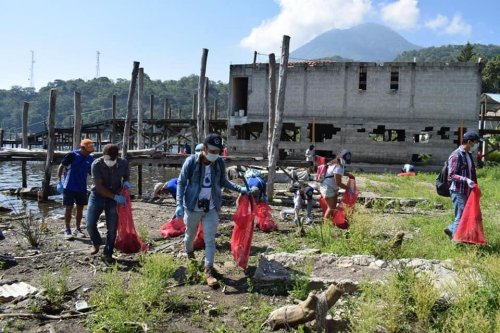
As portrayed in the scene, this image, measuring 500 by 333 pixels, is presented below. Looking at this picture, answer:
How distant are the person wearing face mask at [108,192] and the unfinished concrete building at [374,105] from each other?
53.3 feet

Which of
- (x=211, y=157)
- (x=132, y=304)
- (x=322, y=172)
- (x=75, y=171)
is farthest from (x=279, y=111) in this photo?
(x=132, y=304)

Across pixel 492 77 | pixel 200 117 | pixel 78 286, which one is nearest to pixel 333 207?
pixel 78 286

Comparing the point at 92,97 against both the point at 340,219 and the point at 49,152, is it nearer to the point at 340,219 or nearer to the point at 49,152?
the point at 49,152

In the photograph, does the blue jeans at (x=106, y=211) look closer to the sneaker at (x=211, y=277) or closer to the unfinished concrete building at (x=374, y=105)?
the sneaker at (x=211, y=277)

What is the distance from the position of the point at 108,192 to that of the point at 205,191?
4.90 feet

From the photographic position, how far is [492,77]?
41.6 meters

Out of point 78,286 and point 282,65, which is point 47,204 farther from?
point 78,286

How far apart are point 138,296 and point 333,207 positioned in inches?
176

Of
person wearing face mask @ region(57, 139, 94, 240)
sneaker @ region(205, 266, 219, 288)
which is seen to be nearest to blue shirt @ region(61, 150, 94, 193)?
person wearing face mask @ region(57, 139, 94, 240)

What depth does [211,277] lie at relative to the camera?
5.26 m

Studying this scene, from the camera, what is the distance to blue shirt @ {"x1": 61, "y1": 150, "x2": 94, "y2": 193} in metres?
7.57

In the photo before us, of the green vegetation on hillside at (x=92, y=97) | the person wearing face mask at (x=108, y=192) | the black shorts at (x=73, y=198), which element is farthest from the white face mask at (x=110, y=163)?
the green vegetation on hillside at (x=92, y=97)

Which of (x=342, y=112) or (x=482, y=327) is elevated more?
(x=342, y=112)

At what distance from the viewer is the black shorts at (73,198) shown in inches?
299
